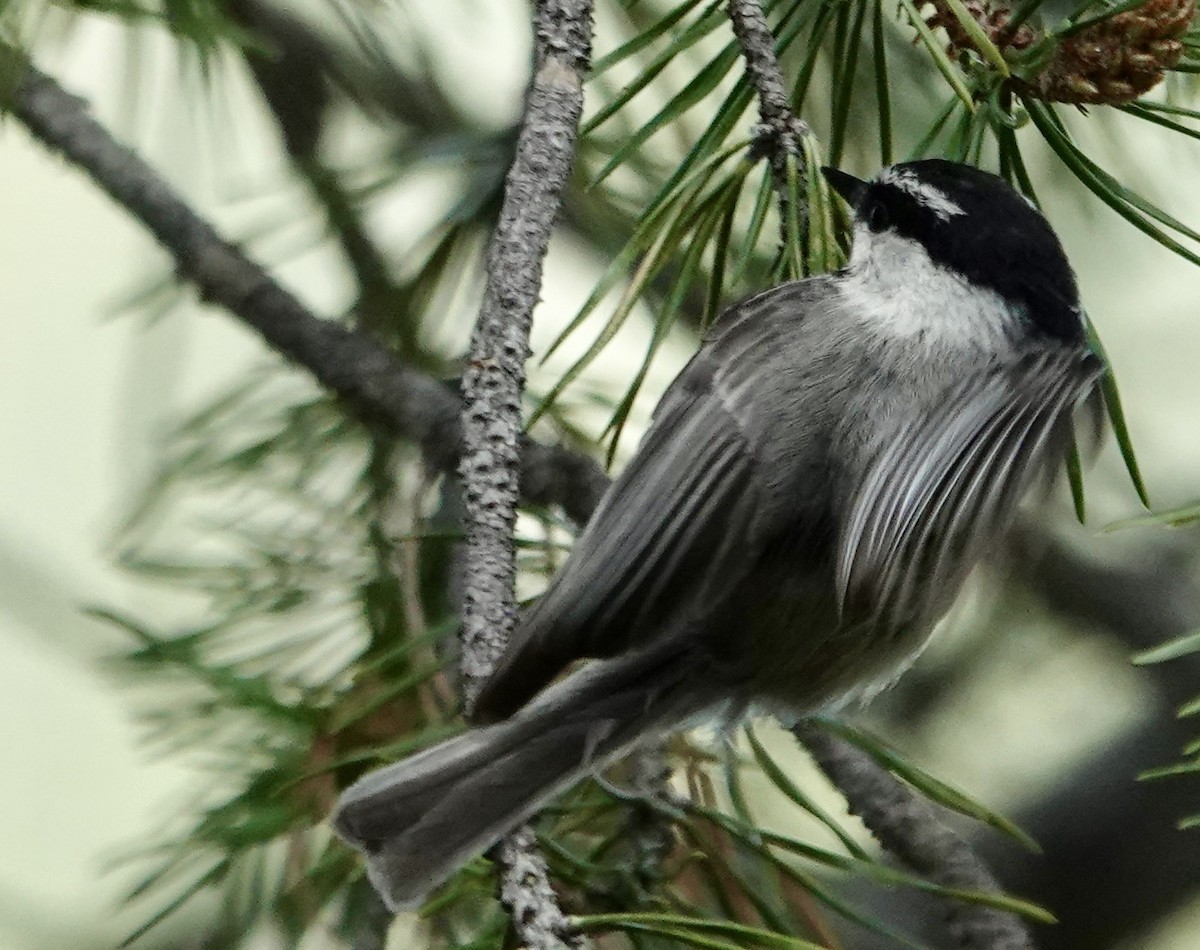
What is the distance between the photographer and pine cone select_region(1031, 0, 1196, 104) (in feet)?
1.88

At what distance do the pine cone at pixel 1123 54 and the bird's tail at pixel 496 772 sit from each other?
0.28 metres

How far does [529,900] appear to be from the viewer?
44 cm

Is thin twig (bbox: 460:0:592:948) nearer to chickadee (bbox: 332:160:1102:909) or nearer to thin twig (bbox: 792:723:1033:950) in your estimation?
chickadee (bbox: 332:160:1102:909)

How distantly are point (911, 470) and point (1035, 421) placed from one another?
52 millimetres

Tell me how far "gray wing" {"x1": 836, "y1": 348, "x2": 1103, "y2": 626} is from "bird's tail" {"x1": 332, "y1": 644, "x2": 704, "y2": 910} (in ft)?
0.31

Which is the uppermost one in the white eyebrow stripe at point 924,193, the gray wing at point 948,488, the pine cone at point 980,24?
the pine cone at point 980,24

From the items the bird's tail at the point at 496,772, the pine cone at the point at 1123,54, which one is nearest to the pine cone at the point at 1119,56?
the pine cone at the point at 1123,54

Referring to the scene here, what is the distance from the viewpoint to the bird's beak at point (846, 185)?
63cm

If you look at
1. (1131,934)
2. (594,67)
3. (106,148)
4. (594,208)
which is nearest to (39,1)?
(106,148)

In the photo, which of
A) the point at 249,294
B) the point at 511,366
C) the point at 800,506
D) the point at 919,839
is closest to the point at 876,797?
the point at 919,839

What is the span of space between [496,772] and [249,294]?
1.20ft

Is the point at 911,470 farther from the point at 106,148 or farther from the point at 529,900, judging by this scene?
the point at 106,148

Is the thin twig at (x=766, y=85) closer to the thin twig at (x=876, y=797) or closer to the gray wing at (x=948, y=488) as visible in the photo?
the thin twig at (x=876, y=797)

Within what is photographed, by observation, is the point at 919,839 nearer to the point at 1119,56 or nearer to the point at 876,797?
the point at 876,797
